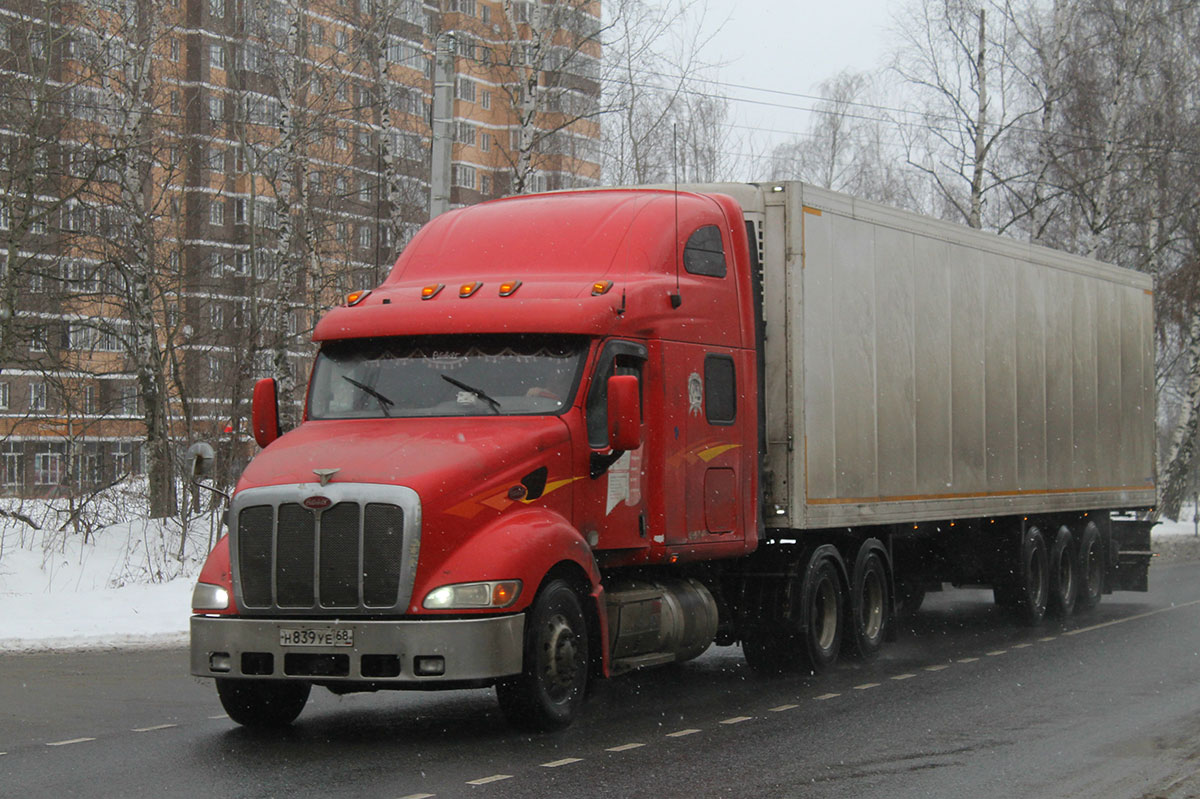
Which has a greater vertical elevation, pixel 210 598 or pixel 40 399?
pixel 40 399

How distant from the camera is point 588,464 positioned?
10.1 meters

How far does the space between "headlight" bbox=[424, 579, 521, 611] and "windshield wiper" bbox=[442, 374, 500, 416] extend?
1.41 meters

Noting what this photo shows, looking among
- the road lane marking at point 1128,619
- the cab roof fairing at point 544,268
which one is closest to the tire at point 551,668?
the cab roof fairing at point 544,268

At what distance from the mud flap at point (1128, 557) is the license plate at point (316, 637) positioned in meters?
13.3

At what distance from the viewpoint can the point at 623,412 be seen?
31.9 ft

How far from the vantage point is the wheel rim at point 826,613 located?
43.2ft

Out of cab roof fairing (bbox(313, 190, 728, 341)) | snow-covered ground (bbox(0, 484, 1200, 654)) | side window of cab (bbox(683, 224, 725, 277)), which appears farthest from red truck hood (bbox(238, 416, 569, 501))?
snow-covered ground (bbox(0, 484, 1200, 654))

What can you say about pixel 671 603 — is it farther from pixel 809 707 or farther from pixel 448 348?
pixel 448 348

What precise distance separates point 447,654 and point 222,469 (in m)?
13.7

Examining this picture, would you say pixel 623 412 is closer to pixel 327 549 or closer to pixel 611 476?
pixel 611 476

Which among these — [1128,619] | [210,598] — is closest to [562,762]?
[210,598]

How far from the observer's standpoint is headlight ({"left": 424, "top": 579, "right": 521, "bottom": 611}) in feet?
29.1

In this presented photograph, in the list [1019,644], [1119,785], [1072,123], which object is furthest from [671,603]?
[1072,123]

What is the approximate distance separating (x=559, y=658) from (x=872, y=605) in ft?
17.7
